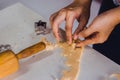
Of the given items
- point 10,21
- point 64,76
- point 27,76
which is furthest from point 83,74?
point 10,21

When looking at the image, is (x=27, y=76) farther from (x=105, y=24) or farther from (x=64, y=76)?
(x=105, y=24)

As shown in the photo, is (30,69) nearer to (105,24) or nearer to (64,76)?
(64,76)

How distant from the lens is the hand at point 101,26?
70cm

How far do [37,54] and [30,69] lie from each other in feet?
0.20

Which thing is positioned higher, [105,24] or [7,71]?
[105,24]

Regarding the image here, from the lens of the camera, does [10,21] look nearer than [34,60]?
No

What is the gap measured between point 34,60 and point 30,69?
0.12ft

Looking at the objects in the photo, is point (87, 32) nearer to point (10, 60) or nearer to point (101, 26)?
point (101, 26)

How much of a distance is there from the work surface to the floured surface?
12 mm

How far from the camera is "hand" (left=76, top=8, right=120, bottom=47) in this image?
702mm

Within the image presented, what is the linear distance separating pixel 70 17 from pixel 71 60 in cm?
13

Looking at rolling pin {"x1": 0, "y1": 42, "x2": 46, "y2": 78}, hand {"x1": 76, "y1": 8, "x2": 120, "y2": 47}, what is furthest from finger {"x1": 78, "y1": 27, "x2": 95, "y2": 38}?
rolling pin {"x1": 0, "y1": 42, "x2": 46, "y2": 78}

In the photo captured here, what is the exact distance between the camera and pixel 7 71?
0.66 meters

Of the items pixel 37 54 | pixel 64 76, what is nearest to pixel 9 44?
pixel 37 54
